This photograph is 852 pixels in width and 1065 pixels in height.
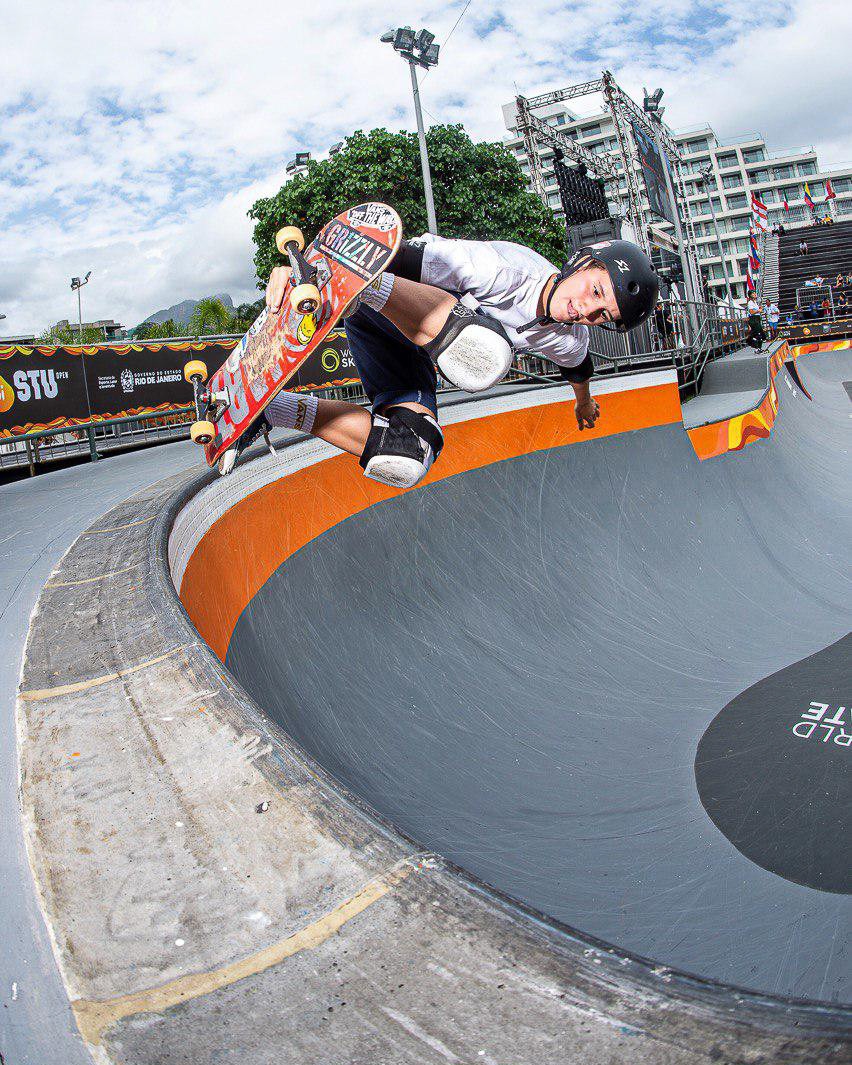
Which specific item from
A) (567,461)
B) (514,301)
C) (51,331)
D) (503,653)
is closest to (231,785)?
(514,301)

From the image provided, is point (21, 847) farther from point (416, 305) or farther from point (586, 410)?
point (586, 410)

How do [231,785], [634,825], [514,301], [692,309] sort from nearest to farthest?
1. [231,785]
2. [514,301]
3. [634,825]
4. [692,309]

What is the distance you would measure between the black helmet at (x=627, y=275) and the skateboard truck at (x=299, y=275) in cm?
110

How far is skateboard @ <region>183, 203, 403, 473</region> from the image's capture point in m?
2.94

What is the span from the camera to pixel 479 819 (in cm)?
→ 341

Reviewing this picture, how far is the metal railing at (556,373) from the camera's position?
10.7m

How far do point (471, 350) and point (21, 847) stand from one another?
2.41m

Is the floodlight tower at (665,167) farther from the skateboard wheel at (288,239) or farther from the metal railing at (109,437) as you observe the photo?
the skateboard wheel at (288,239)

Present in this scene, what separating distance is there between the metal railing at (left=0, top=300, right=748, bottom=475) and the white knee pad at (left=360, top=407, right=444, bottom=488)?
7233 millimetres

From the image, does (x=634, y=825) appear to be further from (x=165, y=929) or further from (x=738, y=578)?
(x=738, y=578)

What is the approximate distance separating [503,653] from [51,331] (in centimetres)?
6093

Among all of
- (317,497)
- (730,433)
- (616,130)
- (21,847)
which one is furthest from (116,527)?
(616,130)

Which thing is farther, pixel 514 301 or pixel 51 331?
pixel 51 331

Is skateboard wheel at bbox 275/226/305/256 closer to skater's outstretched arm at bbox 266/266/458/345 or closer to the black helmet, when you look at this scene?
skater's outstretched arm at bbox 266/266/458/345
